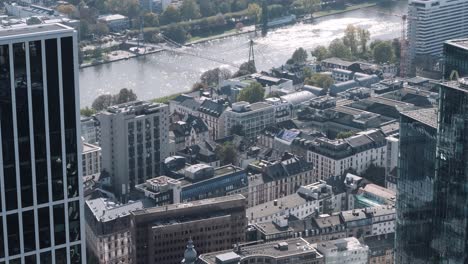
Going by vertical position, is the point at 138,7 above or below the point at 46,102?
below

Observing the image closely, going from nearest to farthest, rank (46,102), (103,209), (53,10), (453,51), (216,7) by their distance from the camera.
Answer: (46,102), (453,51), (103,209), (53,10), (216,7)

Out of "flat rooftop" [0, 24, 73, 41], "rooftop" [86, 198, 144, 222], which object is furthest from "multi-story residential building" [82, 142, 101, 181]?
"flat rooftop" [0, 24, 73, 41]

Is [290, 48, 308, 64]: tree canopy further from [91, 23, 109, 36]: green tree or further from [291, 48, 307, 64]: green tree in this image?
[91, 23, 109, 36]: green tree

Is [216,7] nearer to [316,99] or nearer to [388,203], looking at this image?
[316,99]

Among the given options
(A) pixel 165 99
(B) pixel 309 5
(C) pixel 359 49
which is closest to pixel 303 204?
(A) pixel 165 99

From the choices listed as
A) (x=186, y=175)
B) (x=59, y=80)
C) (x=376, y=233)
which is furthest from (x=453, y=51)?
(x=186, y=175)

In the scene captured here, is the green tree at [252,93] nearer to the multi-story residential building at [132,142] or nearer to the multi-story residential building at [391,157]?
the multi-story residential building at [132,142]

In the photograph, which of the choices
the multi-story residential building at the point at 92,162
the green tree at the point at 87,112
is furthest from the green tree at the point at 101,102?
the multi-story residential building at the point at 92,162
